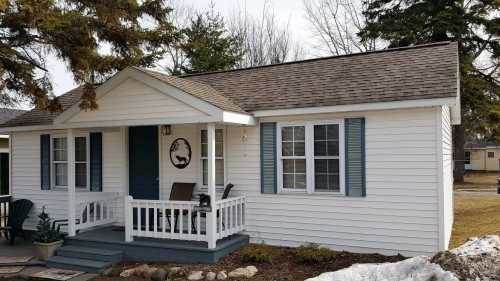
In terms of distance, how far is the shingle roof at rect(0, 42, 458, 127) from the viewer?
7.32 meters

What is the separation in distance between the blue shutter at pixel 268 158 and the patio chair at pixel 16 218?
5.94m

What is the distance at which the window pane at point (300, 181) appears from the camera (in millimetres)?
8195

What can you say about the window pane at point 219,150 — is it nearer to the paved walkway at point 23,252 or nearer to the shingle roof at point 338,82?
the shingle roof at point 338,82

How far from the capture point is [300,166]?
8.22 meters

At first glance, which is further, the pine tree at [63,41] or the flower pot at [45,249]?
the flower pot at [45,249]

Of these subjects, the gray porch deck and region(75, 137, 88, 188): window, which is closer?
the gray porch deck

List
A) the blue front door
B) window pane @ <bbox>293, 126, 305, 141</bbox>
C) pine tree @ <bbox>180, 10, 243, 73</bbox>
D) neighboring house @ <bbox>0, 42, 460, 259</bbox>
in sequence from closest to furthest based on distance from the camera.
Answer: neighboring house @ <bbox>0, 42, 460, 259</bbox>
window pane @ <bbox>293, 126, 305, 141</bbox>
the blue front door
pine tree @ <bbox>180, 10, 243, 73</bbox>

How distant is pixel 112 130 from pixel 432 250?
7153 millimetres

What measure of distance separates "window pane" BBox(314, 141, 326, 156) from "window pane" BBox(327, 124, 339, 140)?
0.58 ft

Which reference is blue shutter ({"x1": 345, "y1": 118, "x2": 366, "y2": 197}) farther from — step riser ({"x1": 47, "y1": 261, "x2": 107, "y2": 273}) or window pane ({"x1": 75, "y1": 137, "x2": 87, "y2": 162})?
window pane ({"x1": 75, "y1": 137, "x2": 87, "y2": 162})

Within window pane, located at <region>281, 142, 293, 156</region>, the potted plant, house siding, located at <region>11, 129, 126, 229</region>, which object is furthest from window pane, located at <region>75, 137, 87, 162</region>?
window pane, located at <region>281, 142, 293, 156</region>

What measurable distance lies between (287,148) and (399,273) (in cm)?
351

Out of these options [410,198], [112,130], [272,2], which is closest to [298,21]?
[272,2]

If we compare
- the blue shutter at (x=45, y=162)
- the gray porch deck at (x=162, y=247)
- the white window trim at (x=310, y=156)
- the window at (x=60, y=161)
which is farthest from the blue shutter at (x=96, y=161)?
the white window trim at (x=310, y=156)
